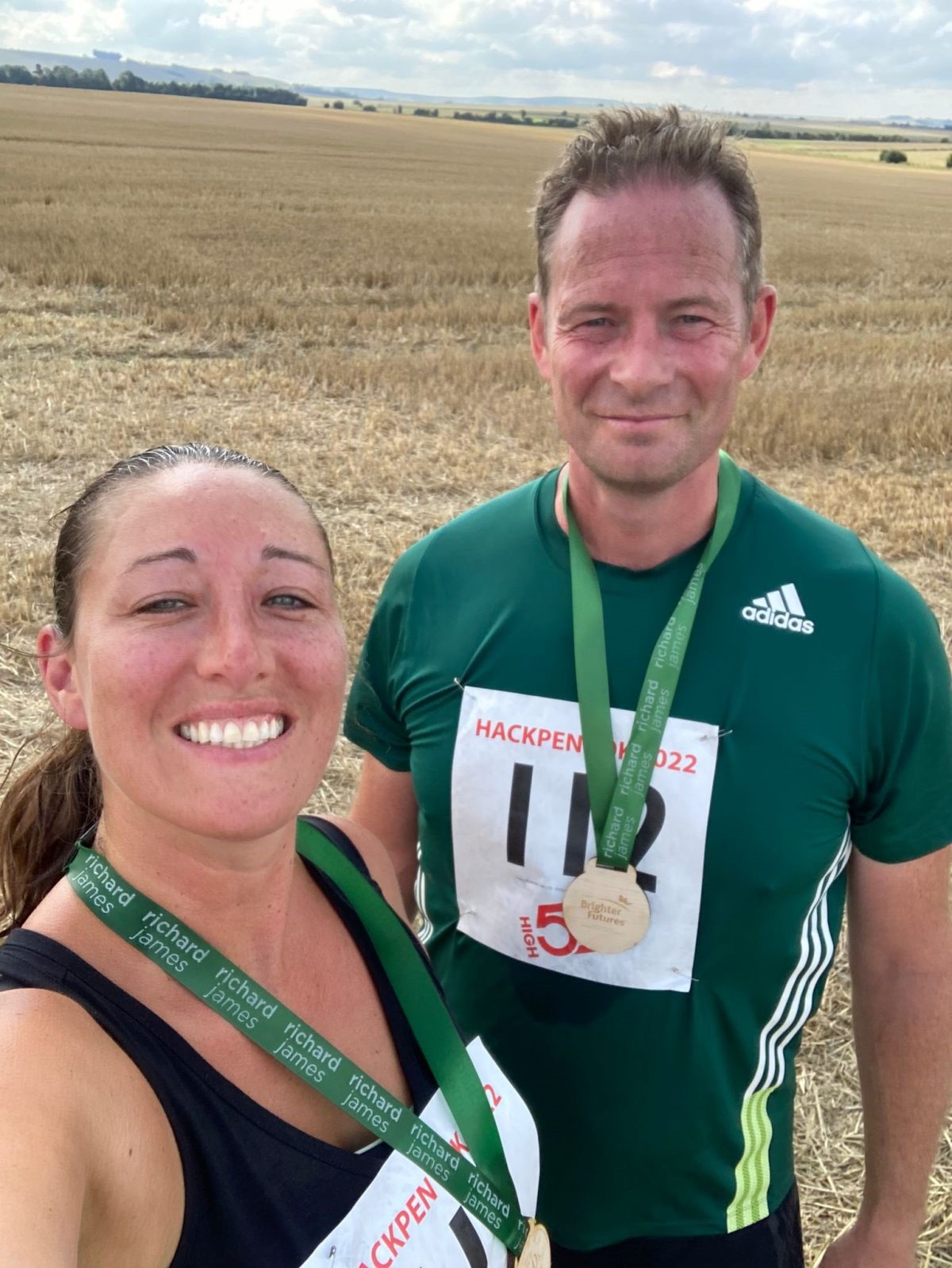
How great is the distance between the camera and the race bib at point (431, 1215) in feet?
4.27

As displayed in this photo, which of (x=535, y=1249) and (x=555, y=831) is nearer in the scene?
(x=535, y=1249)

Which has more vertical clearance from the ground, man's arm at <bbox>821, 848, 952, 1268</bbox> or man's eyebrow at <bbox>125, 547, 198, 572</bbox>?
man's eyebrow at <bbox>125, 547, 198, 572</bbox>

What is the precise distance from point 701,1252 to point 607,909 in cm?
70

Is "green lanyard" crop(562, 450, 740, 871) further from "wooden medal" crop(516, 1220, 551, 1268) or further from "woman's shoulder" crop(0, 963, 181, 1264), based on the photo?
"woman's shoulder" crop(0, 963, 181, 1264)

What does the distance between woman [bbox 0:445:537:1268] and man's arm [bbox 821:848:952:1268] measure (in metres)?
0.72

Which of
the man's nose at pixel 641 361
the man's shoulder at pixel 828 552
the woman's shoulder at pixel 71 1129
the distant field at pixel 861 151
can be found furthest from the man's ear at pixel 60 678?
the distant field at pixel 861 151

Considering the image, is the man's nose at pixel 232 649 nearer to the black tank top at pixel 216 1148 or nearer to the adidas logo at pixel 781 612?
the black tank top at pixel 216 1148

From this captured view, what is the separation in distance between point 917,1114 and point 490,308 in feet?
45.1

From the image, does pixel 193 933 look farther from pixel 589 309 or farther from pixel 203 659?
pixel 589 309

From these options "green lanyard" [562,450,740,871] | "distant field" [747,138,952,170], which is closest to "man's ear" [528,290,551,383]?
"green lanyard" [562,450,740,871]

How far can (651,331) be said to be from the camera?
74.3 inches

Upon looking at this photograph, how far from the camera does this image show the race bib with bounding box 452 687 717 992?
1783 millimetres

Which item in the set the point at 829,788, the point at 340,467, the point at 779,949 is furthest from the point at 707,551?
the point at 340,467

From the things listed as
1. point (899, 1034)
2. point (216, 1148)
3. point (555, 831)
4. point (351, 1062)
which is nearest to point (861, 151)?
point (899, 1034)
